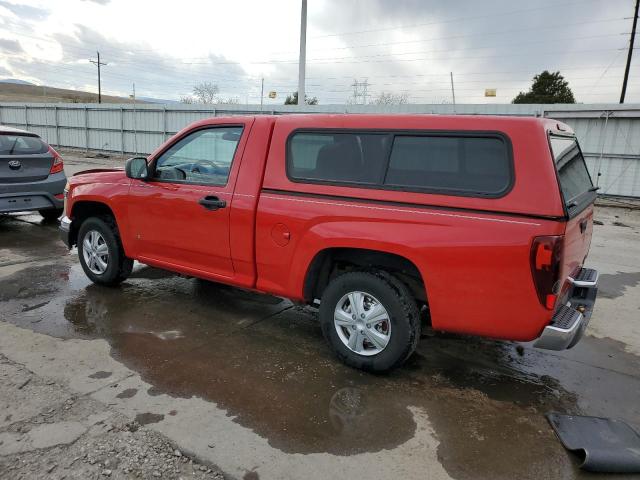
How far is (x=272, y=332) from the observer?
4375 millimetres

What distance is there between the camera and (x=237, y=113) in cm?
2000

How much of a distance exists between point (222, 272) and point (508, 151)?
8.38 ft

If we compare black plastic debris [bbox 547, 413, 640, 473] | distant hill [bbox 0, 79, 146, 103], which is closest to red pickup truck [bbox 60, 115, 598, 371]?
black plastic debris [bbox 547, 413, 640, 473]

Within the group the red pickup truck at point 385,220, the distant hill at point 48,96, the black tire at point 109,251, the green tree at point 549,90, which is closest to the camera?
the red pickup truck at point 385,220

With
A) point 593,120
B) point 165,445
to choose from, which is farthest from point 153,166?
point 593,120

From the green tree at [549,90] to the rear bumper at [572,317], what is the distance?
39.6 m

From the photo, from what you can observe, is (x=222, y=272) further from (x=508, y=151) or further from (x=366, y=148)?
(x=508, y=151)

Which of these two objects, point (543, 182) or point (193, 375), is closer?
point (543, 182)

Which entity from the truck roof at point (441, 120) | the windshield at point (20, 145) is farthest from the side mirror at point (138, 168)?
the windshield at point (20, 145)

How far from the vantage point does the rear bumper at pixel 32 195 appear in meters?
7.38

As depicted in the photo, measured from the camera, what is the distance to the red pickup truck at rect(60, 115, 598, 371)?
295cm

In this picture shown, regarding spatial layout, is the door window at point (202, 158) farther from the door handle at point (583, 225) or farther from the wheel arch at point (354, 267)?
the door handle at point (583, 225)

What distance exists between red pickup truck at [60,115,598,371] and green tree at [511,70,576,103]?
39.2m

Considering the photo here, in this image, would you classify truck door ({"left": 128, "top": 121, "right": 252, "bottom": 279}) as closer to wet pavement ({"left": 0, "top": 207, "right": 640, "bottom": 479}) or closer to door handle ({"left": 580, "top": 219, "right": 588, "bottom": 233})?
wet pavement ({"left": 0, "top": 207, "right": 640, "bottom": 479})
